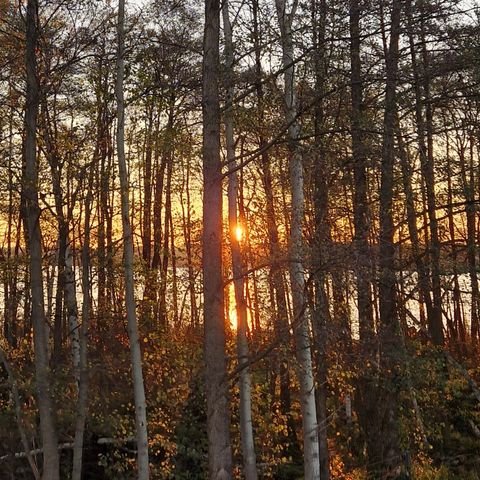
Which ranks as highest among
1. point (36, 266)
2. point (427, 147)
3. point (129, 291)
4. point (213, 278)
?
point (427, 147)

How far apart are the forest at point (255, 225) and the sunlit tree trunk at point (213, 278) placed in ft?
0.06

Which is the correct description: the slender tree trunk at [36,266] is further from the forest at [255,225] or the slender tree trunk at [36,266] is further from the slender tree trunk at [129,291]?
the slender tree trunk at [129,291]

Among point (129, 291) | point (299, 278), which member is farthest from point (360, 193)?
point (129, 291)

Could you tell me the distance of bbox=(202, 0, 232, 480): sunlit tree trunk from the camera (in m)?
5.09

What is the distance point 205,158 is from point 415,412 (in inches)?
203

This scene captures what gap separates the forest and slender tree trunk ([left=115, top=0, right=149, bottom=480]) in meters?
0.03

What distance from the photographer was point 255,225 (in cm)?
962

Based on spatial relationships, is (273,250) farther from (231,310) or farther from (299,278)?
(231,310)

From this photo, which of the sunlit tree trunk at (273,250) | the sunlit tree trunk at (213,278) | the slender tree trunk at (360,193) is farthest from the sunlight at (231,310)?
the sunlit tree trunk at (213,278)

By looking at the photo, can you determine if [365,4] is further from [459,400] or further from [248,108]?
[459,400]

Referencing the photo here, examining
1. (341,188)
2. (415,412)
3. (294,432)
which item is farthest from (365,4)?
(294,432)

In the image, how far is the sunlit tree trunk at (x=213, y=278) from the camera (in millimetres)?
5094

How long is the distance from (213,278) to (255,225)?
4398mm

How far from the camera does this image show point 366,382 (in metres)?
8.02
